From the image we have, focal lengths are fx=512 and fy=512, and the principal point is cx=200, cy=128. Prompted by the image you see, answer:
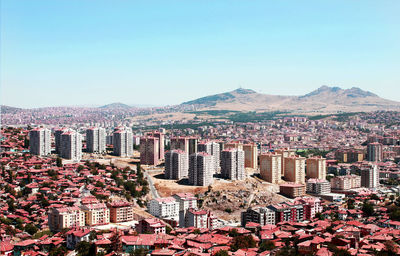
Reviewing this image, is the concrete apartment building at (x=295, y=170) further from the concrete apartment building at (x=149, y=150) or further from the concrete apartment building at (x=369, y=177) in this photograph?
the concrete apartment building at (x=149, y=150)

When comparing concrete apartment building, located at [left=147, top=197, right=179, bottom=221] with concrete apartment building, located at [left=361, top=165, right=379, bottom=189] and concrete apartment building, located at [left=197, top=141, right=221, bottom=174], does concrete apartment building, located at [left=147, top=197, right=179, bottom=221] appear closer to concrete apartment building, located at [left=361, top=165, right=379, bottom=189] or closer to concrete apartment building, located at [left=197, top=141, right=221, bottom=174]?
concrete apartment building, located at [left=197, top=141, right=221, bottom=174]

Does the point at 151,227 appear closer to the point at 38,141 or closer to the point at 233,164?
the point at 233,164

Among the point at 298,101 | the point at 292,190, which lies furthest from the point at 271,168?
the point at 298,101

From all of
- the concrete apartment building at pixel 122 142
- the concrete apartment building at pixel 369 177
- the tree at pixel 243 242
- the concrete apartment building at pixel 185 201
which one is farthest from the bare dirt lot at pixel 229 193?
the tree at pixel 243 242

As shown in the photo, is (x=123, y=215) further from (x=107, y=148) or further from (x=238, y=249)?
(x=107, y=148)

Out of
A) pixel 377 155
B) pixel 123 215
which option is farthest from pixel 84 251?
pixel 377 155

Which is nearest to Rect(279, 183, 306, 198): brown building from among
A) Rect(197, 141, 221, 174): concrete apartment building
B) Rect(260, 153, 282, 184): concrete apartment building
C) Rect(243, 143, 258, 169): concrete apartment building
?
Rect(260, 153, 282, 184): concrete apartment building

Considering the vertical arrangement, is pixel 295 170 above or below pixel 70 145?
below
